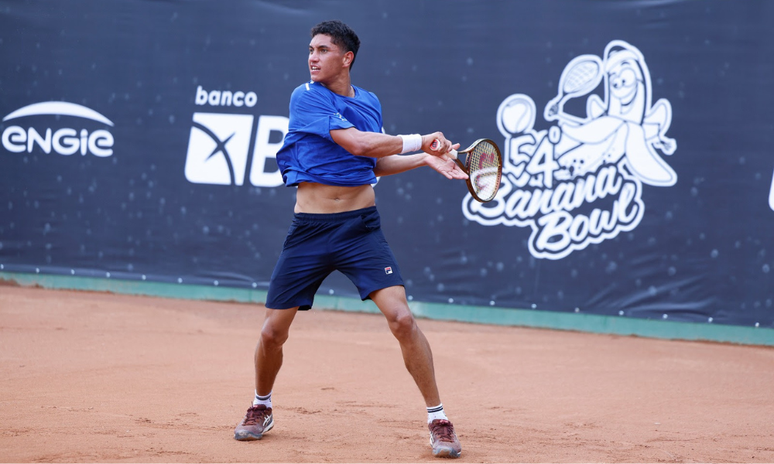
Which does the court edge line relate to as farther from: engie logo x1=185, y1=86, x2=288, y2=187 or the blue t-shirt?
the blue t-shirt

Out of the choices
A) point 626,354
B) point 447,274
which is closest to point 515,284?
point 447,274

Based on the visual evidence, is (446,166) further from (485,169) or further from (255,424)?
(255,424)

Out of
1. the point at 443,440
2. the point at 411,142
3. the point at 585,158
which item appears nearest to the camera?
the point at 443,440

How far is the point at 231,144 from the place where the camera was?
7.56 metres

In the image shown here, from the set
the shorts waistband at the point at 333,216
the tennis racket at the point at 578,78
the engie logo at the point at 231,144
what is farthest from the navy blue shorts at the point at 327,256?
the engie logo at the point at 231,144

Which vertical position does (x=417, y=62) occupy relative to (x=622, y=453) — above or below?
above

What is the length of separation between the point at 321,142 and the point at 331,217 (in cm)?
31

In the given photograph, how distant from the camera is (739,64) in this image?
6566 millimetres

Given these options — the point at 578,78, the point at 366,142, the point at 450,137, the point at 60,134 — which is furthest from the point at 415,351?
the point at 60,134

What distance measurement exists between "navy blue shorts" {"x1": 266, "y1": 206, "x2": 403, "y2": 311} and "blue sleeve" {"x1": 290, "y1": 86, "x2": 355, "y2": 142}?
1.18 ft

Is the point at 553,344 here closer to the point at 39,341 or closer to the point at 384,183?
the point at 384,183

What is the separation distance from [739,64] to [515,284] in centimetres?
244

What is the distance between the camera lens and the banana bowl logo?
22.1 ft

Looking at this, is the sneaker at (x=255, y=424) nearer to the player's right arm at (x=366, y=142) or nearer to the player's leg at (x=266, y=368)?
the player's leg at (x=266, y=368)
